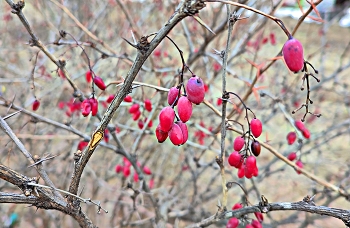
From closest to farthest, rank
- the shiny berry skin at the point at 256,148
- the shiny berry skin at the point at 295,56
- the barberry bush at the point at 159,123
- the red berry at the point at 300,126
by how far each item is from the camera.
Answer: the shiny berry skin at the point at 295,56, the barberry bush at the point at 159,123, the shiny berry skin at the point at 256,148, the red berry at the point at 300,126

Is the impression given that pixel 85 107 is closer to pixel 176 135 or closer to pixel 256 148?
pixel 176 135

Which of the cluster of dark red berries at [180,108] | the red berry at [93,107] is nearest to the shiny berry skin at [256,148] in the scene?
the cluster of dark red berries at [180,108]

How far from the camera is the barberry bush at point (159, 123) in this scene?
31.9 inches

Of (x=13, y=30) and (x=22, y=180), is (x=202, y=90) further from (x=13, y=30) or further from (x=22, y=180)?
(x=13, y=30)

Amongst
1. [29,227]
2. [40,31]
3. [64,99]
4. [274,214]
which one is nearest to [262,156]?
[274,214]

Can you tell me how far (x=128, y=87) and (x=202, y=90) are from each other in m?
0.17

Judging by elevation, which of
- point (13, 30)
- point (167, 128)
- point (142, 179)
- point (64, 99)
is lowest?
point (167, 128)

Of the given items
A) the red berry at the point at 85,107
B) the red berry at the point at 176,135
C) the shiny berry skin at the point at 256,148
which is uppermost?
the red berry at the point at 85,107

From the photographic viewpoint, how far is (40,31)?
13.0ft

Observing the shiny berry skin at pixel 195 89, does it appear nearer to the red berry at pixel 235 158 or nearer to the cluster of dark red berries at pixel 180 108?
the cluster of dark red berries at pixel 180 108

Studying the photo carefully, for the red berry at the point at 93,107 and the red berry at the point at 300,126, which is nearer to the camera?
the red berry at the point at 93,107

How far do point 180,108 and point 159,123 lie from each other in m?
0.07

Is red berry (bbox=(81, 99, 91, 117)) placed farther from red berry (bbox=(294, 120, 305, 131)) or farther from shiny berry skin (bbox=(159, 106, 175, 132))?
red berry (bbox=(294, 120, 305, 131))

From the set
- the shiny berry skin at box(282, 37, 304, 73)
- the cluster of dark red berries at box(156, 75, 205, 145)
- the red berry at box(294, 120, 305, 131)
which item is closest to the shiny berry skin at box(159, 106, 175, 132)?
the cluster of dark red berries at box(156, 75, 205, 145)
